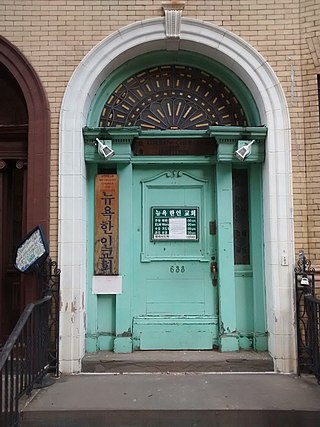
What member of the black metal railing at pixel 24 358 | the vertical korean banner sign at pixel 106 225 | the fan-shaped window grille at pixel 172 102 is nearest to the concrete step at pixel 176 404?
the black metal railing at pixel 24 358

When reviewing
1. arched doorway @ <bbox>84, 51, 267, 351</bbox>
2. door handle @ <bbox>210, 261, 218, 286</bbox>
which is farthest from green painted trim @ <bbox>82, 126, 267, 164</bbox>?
door handle @ <bbox>210, 261, 218, 286</bbox>

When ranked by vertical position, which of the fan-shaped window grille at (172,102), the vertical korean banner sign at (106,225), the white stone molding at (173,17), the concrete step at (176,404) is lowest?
the concrete step at (176,404)

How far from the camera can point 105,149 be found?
506cm

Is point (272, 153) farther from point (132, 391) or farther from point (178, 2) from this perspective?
point (132, 391)

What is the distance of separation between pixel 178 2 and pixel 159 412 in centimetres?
477

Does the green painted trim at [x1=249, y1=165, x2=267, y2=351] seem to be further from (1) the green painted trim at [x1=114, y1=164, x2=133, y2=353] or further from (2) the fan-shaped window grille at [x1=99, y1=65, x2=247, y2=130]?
(1) the green painted trim at [x1=114, y1=164, x2=133, y2=353]

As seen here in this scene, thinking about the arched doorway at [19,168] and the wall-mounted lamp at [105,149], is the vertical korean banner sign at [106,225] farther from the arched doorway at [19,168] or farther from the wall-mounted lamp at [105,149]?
the arched doorway at [19,168]

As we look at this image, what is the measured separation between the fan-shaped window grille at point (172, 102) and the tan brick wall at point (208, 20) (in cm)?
69

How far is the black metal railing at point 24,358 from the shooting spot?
11.1 feet

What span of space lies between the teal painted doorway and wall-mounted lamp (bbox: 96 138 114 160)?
50cm

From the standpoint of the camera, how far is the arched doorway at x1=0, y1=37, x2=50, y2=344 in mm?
4883

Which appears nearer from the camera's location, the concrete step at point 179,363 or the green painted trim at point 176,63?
the concrete step at point 179,363

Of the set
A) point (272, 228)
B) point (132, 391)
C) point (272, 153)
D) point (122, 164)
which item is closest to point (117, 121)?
point (122, 164)

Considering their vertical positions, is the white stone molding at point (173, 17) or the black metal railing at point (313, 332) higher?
the white stone molding at point (173, 17)
